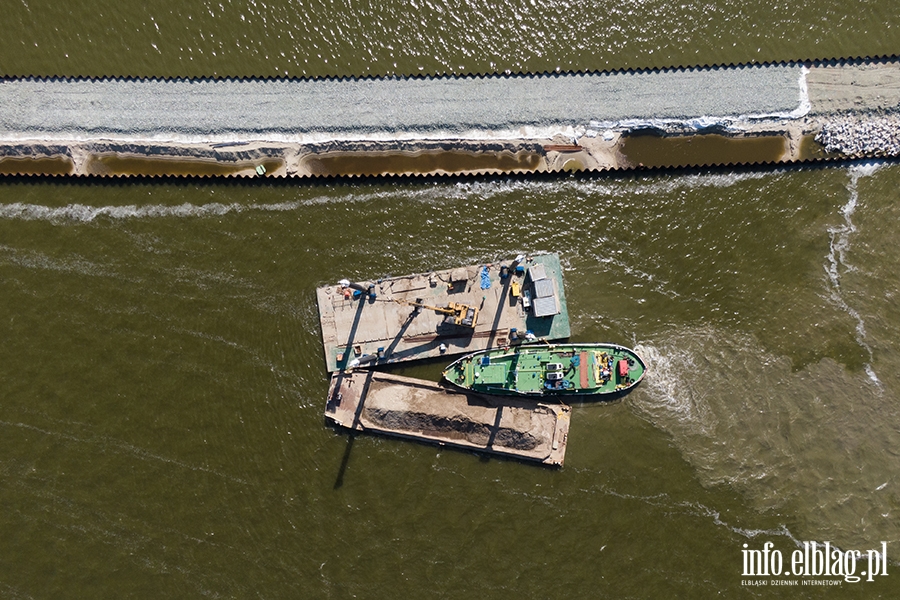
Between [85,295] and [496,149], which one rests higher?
[496,149]

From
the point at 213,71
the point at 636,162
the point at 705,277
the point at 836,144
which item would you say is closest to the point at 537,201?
the point at 636,162

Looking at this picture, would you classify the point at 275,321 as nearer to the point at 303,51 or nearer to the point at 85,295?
the point at 85,295

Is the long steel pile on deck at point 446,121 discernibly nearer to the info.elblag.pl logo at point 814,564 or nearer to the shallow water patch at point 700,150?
the shallow water patch at point 700,150

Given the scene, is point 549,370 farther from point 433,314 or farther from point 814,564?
point 814,564

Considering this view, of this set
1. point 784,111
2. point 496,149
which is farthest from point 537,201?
point 784,111

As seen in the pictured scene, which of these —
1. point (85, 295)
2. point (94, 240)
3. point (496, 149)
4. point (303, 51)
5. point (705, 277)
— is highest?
point (303, 51)

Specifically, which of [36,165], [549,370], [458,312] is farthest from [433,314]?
[36,165]

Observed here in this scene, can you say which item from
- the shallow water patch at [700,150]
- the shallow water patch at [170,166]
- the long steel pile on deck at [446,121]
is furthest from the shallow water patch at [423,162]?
the shallow water patch at [700,150]

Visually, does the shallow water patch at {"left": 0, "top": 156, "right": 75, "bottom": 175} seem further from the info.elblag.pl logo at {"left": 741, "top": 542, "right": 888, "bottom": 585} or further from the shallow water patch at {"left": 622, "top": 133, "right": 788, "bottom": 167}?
the info.elblag.pl logo at {"left": 741, "top": 542, "right": 888, "bottom": 585}
